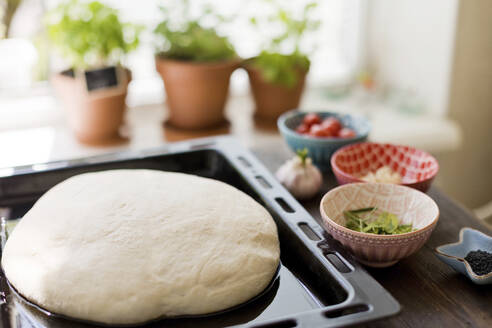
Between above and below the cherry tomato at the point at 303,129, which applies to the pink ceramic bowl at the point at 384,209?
below

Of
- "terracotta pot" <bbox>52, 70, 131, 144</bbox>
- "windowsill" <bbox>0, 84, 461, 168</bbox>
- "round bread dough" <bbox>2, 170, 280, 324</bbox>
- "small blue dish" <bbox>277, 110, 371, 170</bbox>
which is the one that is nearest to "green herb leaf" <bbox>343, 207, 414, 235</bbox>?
"round bread dough" <bbox>2, 170, 280, 324</bbox>

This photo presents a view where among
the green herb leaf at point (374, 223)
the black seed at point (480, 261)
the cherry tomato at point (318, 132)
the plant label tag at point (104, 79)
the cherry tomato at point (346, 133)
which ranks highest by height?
the plant label tag at point (104, 79)

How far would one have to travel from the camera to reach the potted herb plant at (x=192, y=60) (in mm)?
1850

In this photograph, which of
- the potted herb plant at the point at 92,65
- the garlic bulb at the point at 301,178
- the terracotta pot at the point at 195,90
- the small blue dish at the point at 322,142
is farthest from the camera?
the terracotta pot at the point at 195,90

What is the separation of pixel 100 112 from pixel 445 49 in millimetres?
1213

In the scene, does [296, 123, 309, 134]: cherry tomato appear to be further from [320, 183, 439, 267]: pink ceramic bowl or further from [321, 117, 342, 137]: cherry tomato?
[320, 183, 439, 267]: pink ceramic bowl

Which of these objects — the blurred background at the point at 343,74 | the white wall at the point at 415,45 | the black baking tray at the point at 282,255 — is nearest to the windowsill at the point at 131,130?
the blurred background at the point at 343,74

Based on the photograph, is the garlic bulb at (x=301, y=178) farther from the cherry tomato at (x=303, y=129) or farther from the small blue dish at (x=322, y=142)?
the cherry tomato at (x=303, y=129)

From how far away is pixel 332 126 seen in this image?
4.58 feet

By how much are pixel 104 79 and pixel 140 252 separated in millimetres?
1033

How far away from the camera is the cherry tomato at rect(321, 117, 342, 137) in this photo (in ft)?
4.54

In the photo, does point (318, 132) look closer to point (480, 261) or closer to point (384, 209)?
point (384, 209)

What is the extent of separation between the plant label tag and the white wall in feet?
3.54

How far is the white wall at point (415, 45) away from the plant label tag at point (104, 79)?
1.08 m
